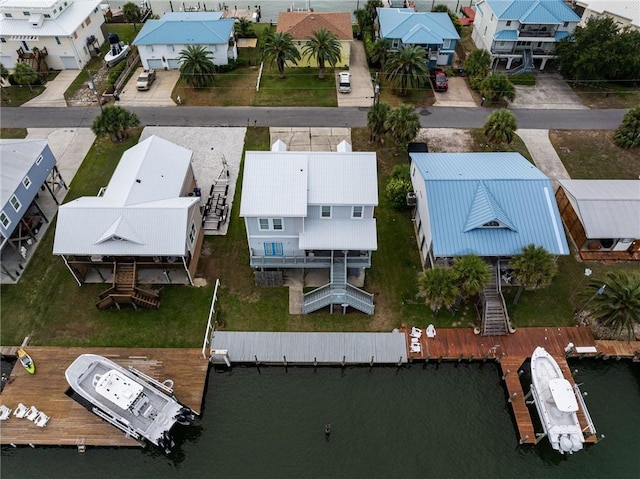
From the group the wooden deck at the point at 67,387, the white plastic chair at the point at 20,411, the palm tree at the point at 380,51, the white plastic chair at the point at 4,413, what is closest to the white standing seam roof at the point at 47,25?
the palm tree at the point at 380,51

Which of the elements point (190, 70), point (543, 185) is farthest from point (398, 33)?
point (543, 185)

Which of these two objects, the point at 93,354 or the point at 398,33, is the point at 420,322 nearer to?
the point at 93,354

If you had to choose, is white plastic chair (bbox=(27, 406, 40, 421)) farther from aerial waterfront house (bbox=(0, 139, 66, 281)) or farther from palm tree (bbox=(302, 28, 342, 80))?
palm tree (bbox=(302, 28, 342, 80))

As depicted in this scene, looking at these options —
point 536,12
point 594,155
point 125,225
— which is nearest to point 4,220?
point 125,225

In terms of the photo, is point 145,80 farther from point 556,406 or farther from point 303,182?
point 556,406

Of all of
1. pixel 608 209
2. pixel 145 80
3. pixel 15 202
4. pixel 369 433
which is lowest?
pixel 369 433

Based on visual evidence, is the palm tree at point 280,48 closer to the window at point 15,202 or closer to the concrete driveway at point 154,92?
the concrete driveway at point 154,92
